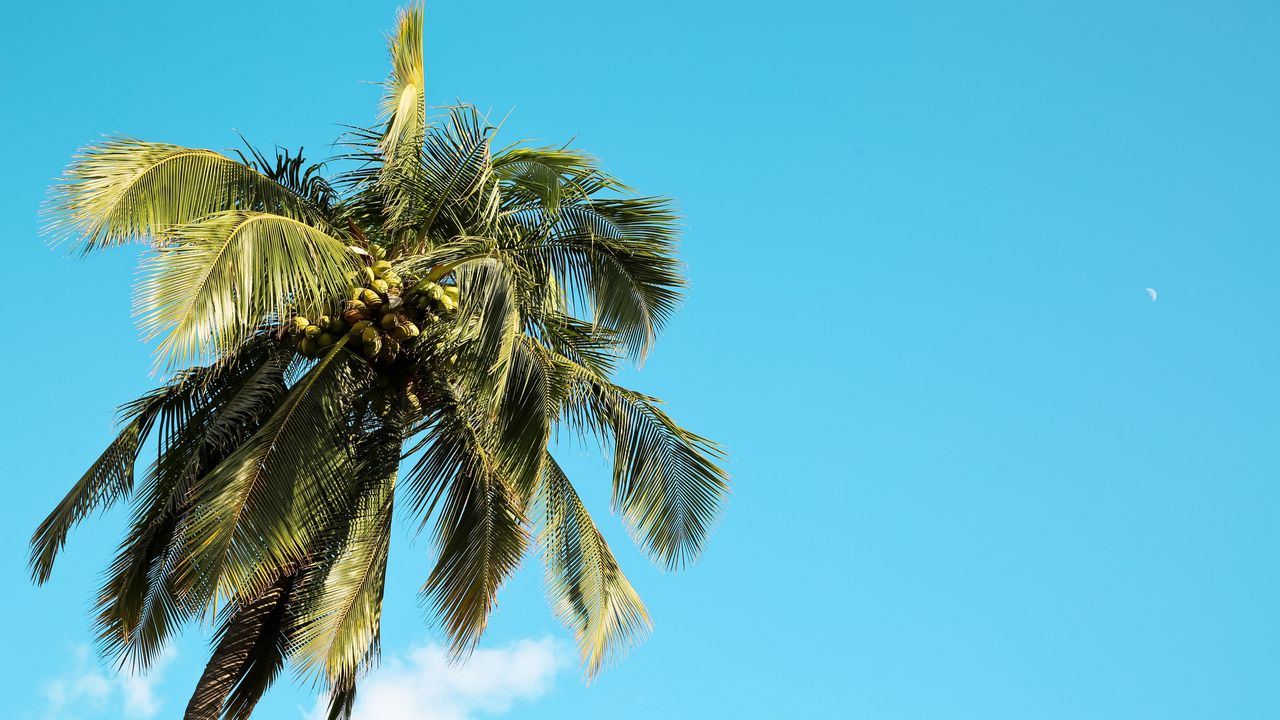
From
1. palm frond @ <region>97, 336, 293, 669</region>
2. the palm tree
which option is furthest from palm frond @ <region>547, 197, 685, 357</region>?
palm frond @ <region>97, 336, 293, 669</region>

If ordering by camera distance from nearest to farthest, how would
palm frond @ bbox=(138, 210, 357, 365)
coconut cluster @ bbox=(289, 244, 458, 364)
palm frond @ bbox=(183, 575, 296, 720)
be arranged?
palm frond @ bbox=(138, 210, 357, 365)
coconut cluster @ bbox=(289, 244, 458, 364)
palm frond @ bbox=(183, 575, 296, 720)

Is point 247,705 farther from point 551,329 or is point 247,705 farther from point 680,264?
point 680,264

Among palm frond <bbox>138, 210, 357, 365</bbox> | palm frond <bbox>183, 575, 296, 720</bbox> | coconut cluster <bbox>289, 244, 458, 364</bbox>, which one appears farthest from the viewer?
palm frond <bbox>183, 575, 296, 720</bbox>

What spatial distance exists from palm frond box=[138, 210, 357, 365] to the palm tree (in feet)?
0.08

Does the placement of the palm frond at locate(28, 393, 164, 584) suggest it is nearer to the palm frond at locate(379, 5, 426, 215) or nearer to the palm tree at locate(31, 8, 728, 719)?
the palm tree at locate(31, 8, 728, 719)

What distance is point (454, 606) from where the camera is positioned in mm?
11961

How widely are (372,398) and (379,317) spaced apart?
0.97m

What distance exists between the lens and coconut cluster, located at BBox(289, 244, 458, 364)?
36.3 ft

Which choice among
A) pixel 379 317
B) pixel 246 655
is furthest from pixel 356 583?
pixel 379 317

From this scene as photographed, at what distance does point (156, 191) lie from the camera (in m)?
11.0

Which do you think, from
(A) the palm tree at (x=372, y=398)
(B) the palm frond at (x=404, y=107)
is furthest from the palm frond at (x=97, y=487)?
(B) the palm frond at (x=404, y=107)

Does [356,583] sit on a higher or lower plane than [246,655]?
higher

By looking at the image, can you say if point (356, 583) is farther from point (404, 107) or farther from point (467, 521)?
point (404, 107)

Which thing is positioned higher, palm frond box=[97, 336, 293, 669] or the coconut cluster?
the coconut cluster
